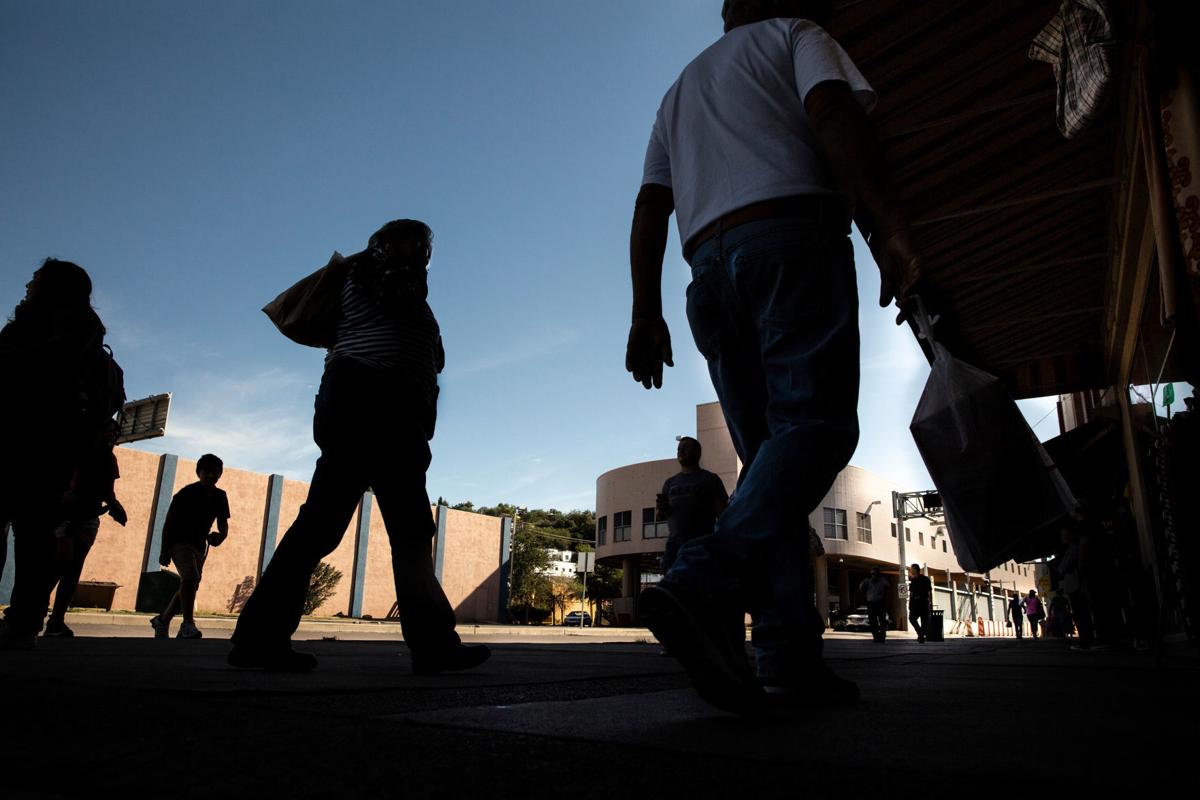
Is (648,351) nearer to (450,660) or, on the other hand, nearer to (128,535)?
(450,660)

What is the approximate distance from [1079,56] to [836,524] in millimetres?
39134

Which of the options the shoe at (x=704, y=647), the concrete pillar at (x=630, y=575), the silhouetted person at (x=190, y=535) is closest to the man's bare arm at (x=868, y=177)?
the shoe at (x=704, y=647)

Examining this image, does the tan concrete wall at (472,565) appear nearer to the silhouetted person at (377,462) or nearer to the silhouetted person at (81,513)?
the silhouetted person at (81,513)

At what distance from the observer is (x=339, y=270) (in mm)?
3174

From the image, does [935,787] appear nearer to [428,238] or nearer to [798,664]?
[798,664]

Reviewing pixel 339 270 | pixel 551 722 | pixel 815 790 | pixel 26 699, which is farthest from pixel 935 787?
pixel 339 270

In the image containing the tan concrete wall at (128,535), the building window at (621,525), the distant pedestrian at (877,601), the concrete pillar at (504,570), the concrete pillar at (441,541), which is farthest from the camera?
the building window at (621,525)

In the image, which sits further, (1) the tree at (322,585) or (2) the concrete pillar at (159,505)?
(1) the tree at (322,585)

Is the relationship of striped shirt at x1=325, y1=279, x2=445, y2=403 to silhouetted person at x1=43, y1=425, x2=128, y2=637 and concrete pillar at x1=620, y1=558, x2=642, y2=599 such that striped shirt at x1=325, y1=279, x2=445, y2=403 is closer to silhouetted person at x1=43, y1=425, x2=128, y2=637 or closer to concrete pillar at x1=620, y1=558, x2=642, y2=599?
silhouetted person at x1=43, y1=425, x2=128, y2=637

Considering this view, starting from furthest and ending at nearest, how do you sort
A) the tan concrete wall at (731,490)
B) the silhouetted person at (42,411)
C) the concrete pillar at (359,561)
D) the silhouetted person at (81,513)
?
1. the tan concrete wall at (731,490)
2. the concrete pillar at (359,561)
3. the silhouetted person at (81,513)
4. the silhouetted person at (42,411)

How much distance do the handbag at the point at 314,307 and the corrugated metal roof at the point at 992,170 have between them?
416cm

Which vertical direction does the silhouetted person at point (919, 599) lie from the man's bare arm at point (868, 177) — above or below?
below

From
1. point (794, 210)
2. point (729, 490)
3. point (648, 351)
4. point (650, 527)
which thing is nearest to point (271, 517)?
point (650, 527)

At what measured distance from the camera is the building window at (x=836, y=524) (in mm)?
40594
